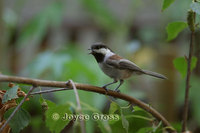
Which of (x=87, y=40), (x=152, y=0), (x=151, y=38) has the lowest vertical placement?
(x=87, y=40)

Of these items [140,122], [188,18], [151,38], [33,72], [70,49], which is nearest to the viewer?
[188,18]

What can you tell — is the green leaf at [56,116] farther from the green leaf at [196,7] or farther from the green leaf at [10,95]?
the green leaf at [196,7]

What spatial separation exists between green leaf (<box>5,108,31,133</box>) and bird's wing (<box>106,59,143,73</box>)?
2.01ft

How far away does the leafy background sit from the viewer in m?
0.87

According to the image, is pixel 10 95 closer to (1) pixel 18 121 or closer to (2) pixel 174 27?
(1) pixel 18 121

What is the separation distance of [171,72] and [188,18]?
181 centimetres

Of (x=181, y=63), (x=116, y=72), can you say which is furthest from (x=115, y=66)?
(x=181, y=63)

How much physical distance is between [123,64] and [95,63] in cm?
80

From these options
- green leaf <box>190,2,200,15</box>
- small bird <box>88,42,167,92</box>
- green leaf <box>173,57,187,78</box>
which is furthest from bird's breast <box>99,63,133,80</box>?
green leaf <box>190,2,200,15</box>

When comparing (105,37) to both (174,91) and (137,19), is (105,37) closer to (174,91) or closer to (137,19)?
(137,19)

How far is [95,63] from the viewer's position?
2080 mm

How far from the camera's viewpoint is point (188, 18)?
2.60 ft

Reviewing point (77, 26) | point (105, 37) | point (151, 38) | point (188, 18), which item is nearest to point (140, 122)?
point (188, 18)

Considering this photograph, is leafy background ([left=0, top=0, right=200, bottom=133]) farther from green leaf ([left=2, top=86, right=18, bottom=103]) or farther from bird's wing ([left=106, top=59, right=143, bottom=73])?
bird's wing ([left=106, top=59, right=143, bottom=73])
